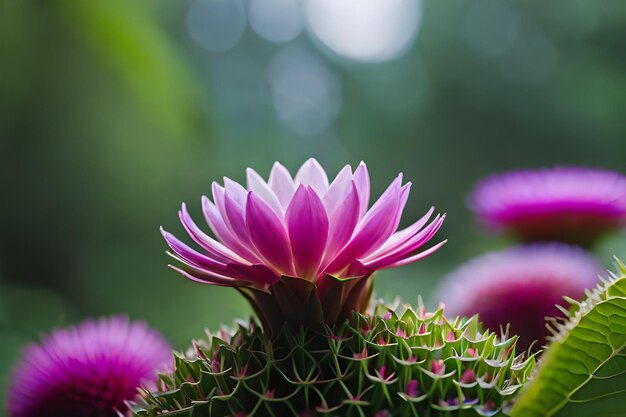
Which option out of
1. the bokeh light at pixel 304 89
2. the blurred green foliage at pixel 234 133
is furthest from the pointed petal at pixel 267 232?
the bokeh light at pixel 304 89

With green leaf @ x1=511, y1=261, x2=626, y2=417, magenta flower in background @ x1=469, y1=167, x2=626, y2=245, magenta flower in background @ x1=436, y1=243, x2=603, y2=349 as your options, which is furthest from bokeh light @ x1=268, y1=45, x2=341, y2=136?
green leaf @ x1=511, y1=261, x2=626, y2=417

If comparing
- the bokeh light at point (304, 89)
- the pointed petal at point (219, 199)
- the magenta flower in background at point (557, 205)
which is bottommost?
the pointed petal at point (219, 199)

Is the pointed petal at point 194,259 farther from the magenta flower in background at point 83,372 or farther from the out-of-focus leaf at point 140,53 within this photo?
the out-of-focus leaf at point 140,53

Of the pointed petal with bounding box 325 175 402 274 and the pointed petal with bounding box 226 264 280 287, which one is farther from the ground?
the pointed petal with bounding box 325 175 402 274

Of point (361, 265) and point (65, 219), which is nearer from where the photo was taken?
point (361, 265)

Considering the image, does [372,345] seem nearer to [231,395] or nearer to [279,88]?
[231,395]

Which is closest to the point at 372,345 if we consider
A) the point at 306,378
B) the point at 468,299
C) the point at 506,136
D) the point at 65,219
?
the point at 306,378

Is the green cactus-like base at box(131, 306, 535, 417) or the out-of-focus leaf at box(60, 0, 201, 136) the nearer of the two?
the green cactus-like base at box(131, 306, 535, 417)

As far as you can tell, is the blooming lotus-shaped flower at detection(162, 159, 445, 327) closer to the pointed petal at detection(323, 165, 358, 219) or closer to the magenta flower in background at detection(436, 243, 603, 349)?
the pointed petal at detection(323, 165, 358, 219)
